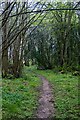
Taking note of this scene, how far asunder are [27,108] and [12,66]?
8.57m

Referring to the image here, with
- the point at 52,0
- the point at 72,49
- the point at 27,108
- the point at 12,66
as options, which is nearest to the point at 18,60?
the point at 12,66

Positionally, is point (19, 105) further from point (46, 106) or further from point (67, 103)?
point (67, 103)

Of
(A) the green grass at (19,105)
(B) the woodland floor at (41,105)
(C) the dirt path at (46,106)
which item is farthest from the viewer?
(C) the dirt path at (46,106)

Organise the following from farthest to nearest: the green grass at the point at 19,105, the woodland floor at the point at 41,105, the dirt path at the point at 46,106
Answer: the dirt path at the point at 46,106 → the woodland floor at the point at 41,105 → the green grass at the point at 19,105

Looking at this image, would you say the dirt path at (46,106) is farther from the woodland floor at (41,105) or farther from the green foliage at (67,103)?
the green foliage at (67,103)

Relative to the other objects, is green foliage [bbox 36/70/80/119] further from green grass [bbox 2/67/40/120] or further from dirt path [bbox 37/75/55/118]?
green grass [bbox 2/67/40/120]

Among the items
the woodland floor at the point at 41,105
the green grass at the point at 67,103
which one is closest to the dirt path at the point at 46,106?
the woodland floor at the point at 41,105

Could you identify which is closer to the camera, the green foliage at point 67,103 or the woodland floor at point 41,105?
the woodland floor at point 41,105

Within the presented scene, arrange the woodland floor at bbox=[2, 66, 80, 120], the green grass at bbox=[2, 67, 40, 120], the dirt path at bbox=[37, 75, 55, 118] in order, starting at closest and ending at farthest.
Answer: the green grass at bbox=[2, 67, 40, 120] < the woodland floor at bbox=[2, 66, 80, 120] < the dirt path at bbox=[37, 75, 55, 118]

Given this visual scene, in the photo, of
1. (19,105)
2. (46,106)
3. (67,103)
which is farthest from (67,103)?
(19,105)

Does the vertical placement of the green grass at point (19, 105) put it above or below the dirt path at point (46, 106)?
above

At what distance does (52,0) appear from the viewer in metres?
19.9

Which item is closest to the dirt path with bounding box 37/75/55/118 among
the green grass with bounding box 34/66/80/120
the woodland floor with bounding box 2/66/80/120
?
the woodland floor with bounding box 2/66/80/120

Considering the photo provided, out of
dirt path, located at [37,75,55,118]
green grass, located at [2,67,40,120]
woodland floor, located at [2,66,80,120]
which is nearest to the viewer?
green grass, located at [2,67,40,120]
